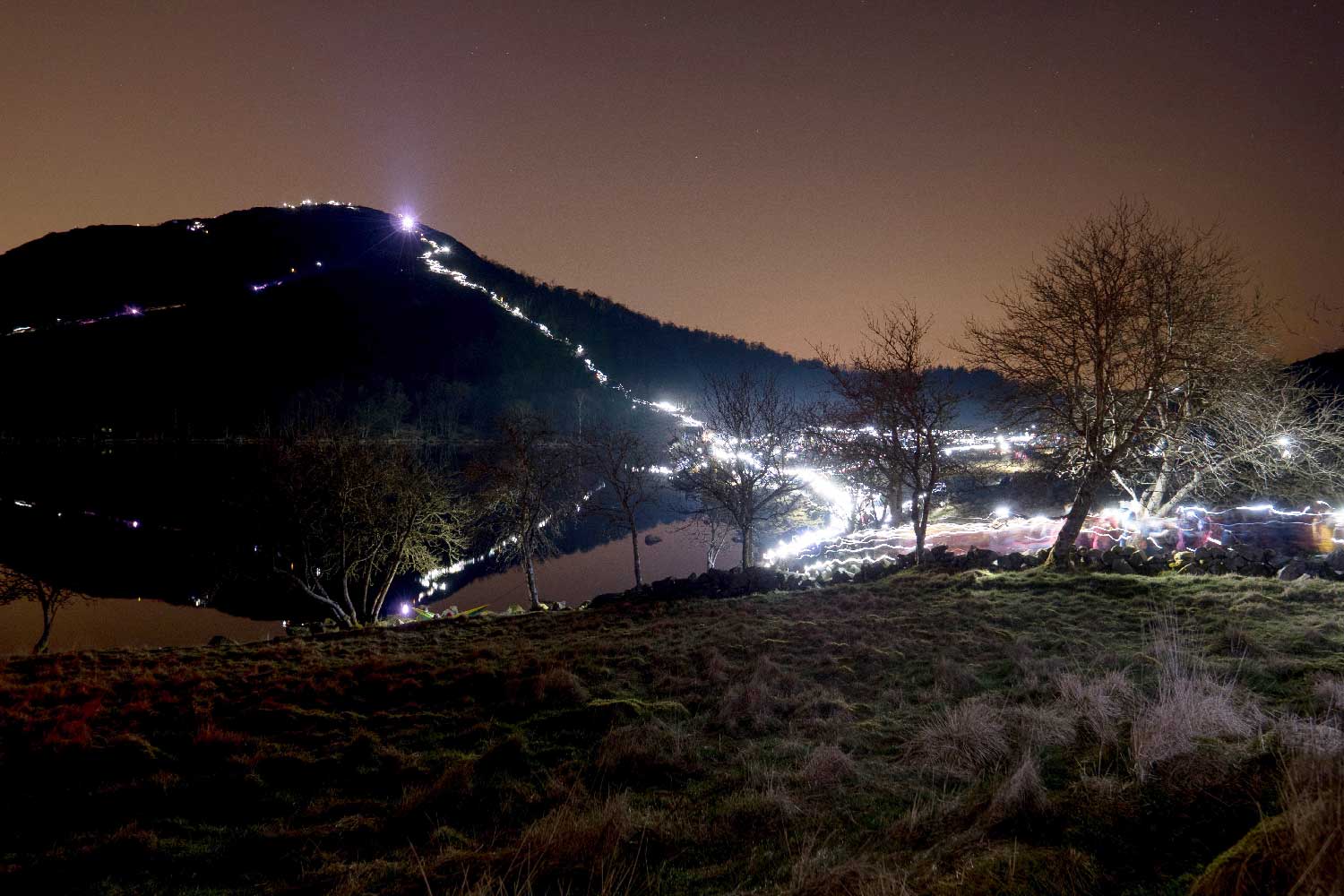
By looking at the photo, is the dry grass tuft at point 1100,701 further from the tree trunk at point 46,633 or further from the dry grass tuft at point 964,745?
the tree trunk at point 46,633

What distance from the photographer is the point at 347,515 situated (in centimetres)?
2305

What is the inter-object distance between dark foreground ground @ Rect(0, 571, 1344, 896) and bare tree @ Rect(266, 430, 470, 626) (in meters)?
12.6

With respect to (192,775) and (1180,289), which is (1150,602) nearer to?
(1180,289)

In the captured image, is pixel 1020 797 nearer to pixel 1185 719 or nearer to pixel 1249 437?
pixel 1185 719

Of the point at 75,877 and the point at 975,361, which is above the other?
the point at 975,361

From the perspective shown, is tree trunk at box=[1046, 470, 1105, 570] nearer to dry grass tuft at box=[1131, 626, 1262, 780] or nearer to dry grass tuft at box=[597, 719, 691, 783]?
dry grass tuft at box=[1131, 626, 1262, 780]

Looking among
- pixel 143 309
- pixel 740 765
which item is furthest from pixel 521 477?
pixel 143 309

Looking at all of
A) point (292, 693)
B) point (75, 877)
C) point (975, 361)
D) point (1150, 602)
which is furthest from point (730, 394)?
point (75, 877)

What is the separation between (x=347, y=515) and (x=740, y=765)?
2172cm

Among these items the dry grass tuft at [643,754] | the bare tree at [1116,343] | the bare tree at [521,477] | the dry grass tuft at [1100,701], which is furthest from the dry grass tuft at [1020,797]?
the bare tree at [521,477]

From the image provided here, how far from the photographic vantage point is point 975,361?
1584 cm

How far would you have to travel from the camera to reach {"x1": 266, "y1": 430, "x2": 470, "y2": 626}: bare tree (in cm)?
2267

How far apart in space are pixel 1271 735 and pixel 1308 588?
876 centimetres

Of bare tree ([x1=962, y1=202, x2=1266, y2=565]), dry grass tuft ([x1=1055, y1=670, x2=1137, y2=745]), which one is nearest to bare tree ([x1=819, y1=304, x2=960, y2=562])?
bare tree ([x1=962, y1=202, x2=1266, y2=565])
